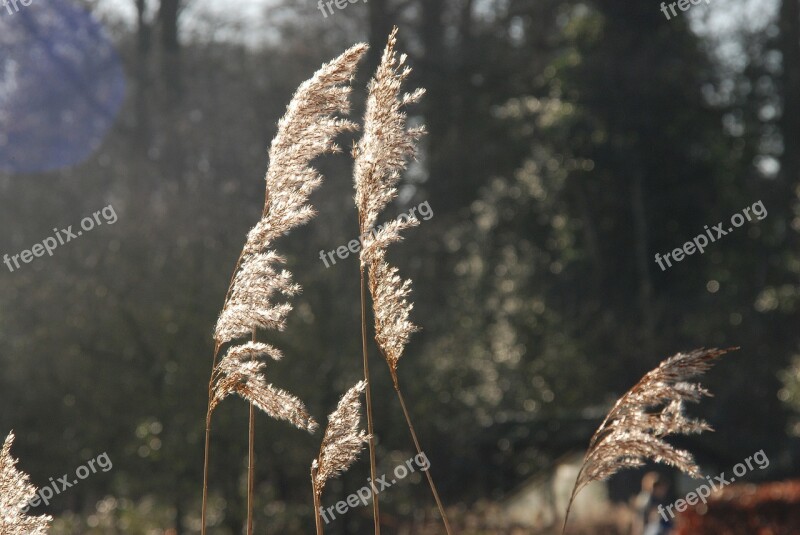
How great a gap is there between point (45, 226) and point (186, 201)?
3666 millimetres

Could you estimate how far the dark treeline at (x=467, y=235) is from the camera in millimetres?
15578

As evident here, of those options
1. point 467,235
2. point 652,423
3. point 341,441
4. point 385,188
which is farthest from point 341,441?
point 467,235

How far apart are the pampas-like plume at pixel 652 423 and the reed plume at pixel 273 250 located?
28.3 inches

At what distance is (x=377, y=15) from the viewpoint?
76.5 feet

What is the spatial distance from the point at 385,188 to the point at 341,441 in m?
0.63

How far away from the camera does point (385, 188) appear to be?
2605mm

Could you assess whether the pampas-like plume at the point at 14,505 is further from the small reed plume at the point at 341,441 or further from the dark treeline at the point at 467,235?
the dark treeline at the point at 467,235

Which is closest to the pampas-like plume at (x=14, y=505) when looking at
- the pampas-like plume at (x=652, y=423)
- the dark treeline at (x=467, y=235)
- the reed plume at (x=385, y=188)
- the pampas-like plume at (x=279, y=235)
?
the pampas-like plume at (x=279, y=235)

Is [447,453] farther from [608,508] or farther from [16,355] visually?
[16,355]

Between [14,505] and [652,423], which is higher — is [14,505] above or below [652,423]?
above

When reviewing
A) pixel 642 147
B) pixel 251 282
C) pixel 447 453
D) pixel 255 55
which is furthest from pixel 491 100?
pixel 251 282

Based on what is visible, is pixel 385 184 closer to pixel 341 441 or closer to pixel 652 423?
pixel 341 441

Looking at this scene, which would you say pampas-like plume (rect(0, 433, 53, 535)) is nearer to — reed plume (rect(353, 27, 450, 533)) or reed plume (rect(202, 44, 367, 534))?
reed plume (rect(202, 44, 367, 534))

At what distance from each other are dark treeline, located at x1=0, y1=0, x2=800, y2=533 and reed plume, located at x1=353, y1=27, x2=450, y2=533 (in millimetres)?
12488
